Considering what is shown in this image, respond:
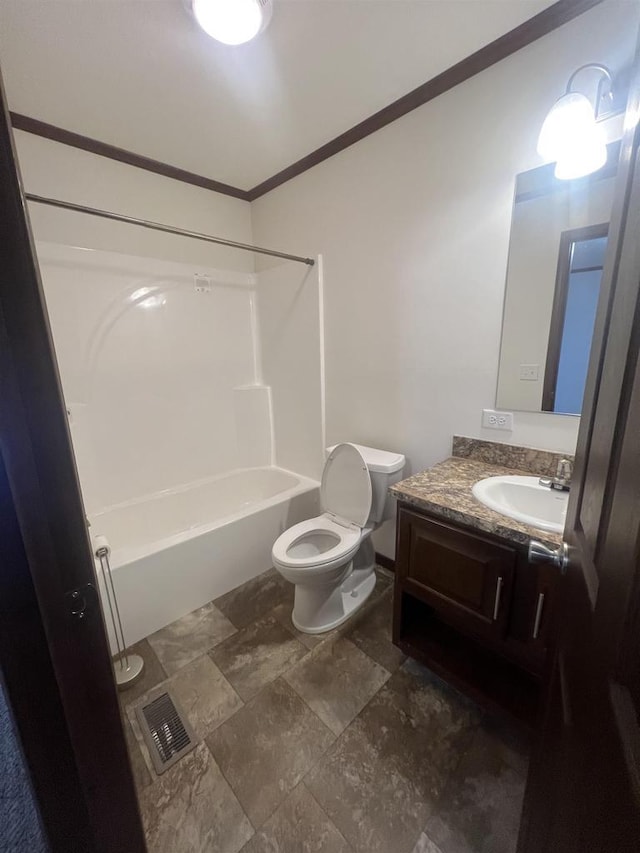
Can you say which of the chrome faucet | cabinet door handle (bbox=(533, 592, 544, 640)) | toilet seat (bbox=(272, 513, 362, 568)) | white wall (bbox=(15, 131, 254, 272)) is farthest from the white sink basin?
white wall (bbox=(15, 131, 254, 272))

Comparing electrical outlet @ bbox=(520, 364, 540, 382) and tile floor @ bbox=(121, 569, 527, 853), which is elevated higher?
electrical outlet @ bbox=(520, 364, 540, 382)

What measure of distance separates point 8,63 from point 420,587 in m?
2.66

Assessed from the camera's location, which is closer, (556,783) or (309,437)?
(556,783)

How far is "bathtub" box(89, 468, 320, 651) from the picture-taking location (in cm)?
166

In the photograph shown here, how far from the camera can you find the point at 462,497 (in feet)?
4.16

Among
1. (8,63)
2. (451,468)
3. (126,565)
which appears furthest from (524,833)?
(8,63)

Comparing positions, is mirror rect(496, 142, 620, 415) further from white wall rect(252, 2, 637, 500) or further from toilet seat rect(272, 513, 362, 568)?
toilet seat rect(272, 513, 362, 568)

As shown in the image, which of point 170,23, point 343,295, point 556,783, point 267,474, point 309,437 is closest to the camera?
point 556,783

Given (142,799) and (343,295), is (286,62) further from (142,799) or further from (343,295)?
(142,799)

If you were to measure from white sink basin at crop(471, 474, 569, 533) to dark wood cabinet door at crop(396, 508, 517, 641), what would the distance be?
0.18 m

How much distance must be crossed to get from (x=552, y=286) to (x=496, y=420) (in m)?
0.58

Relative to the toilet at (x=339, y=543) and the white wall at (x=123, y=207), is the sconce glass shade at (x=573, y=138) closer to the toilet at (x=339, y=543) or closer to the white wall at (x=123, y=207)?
the toilet at (x=339, y=543)

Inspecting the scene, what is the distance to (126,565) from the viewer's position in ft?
5.19

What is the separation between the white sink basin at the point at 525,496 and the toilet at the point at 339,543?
53 cm
